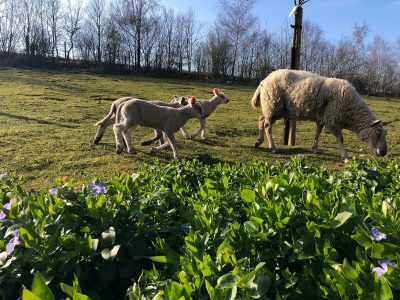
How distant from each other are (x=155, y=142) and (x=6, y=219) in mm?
8527

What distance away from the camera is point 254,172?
3535mm

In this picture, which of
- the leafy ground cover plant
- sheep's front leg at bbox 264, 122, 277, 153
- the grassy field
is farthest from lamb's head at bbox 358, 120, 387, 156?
the leafy ground cover plant

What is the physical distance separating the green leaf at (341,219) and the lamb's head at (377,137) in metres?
8.18

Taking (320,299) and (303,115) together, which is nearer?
(320,299)

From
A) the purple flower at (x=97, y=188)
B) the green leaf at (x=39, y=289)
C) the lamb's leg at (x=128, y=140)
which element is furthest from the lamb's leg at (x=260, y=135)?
→ the green leaf at (x=39, y=289)

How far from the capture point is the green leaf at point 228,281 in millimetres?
1286

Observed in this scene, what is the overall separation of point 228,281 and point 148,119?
26.1 ft

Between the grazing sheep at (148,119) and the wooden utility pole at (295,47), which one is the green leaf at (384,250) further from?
the wooden utility pole at (295,47)

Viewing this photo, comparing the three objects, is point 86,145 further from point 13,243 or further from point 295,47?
point 13,243

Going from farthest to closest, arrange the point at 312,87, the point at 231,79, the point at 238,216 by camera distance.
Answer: the point at 231,79 < the point at 312,87 < the point at 238,216

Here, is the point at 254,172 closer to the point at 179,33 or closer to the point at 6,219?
the point at 6,219

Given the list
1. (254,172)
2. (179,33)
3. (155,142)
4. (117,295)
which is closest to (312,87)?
(155,142)

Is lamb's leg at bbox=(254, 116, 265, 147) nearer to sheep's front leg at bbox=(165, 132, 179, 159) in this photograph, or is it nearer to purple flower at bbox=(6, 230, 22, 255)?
sheep's front leg at bbox=(165, 132, 179, 159)

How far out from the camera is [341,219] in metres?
1.76
